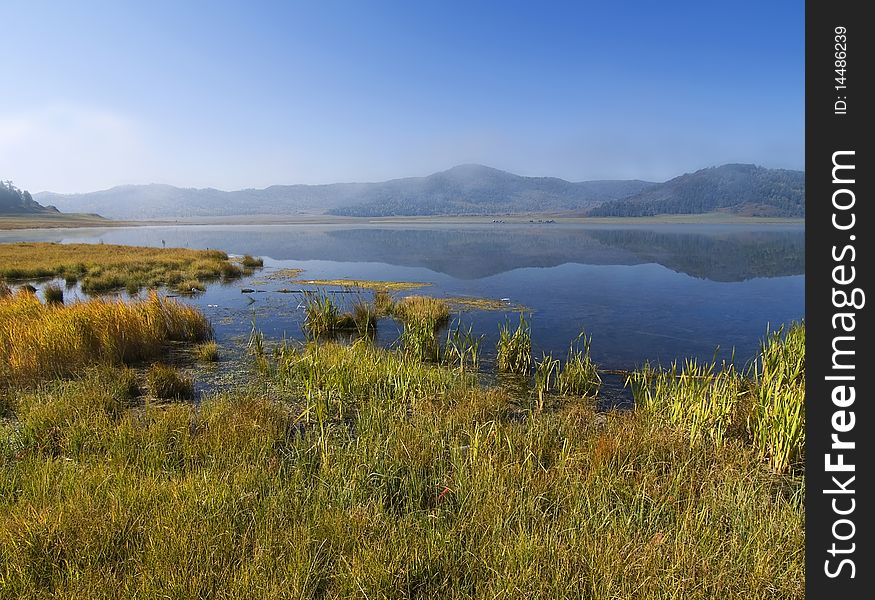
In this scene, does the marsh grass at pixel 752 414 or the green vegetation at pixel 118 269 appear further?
the green vegetation at pixel 118 269

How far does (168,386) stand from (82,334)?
431 cm

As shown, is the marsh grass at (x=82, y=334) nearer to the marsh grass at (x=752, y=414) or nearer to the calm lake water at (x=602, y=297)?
the calm lake water at (x=602, y=297)

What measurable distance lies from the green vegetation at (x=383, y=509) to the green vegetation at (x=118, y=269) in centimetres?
2368

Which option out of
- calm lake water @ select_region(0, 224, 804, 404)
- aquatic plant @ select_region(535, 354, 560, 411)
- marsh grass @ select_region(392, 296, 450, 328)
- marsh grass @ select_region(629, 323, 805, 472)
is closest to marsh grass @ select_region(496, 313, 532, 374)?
aquatic plant @ select_region(535, 354, 560, 411)

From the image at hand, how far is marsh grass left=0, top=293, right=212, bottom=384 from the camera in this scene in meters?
10.2

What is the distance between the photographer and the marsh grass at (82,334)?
10.2 metres

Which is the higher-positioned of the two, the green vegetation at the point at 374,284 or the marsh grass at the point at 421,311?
the green vegetation at the point at 374,284

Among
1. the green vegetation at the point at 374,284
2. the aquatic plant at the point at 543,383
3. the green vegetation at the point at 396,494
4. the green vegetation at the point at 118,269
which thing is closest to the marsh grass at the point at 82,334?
the green vegetation at the point at 396,494
